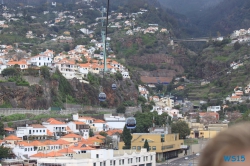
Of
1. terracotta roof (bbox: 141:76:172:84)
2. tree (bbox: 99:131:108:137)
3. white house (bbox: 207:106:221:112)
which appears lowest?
tree (bbox: 99:131:108:137)

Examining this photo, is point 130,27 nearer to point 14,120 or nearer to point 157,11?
point 157,11

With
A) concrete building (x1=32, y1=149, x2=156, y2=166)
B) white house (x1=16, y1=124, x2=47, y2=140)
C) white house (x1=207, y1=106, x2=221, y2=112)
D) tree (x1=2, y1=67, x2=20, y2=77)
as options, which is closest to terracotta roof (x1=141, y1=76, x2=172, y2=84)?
white house (x1=207, y1=106, x2=221, y2=112)

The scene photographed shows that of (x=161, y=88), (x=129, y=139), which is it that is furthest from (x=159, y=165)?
(x=161, y=88)

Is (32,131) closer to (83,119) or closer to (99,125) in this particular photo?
(83,119)

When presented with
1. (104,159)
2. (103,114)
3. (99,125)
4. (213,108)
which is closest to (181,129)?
(103,114)

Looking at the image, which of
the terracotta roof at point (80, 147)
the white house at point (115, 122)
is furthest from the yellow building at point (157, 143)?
the white house at point (115, 122)

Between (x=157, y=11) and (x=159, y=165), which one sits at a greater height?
(x=157, y=11)

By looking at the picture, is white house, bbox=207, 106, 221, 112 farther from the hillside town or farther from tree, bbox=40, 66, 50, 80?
tree, bbox=40, 66, 50, 80
